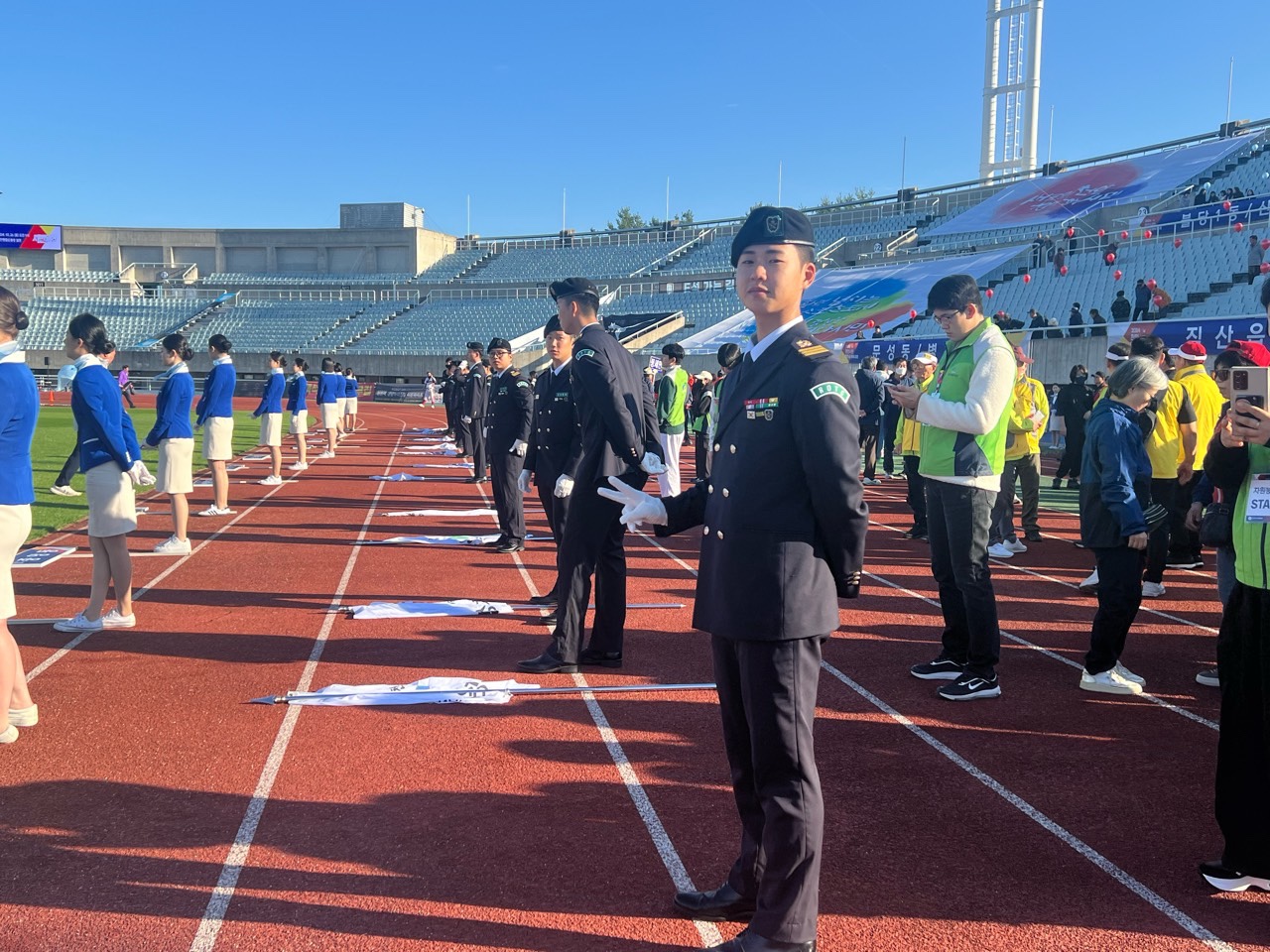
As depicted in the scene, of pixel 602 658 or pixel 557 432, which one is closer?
pixel 602 658

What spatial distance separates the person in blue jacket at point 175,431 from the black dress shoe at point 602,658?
16.1ft

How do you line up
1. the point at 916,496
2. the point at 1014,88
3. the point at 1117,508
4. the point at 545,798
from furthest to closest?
→ the point at 1014,88, the point at 916,496, the point at 1117,508, the point at 545,798

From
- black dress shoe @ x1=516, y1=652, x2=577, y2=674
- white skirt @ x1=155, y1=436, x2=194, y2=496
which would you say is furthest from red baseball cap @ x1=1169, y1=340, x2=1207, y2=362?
white skirt @ x1=155, y1=436, x2=194, y2=496

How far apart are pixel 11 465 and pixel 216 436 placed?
7066 millimetres

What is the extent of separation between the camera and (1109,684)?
17.9 feet

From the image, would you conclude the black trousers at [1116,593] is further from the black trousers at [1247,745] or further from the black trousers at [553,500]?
the black trousers at [553,500]

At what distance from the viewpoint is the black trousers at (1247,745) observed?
10.5 ft

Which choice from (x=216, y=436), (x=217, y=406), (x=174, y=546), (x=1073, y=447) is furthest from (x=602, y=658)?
(x=1073, y=447)

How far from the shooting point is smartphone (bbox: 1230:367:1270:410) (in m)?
3.08

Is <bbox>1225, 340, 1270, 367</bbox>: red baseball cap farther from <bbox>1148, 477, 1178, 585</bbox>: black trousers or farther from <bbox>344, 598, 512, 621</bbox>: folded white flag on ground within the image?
<bbox>344, 598, 512, 621</bbox>: folded white flag on ground

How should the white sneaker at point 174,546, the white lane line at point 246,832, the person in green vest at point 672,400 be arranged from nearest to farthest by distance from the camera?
the white lane line at point 246,832, the white sneaker at point 174,546, the person in green vest at point 672,400

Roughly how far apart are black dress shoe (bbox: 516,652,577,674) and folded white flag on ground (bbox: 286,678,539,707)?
32 centimetres

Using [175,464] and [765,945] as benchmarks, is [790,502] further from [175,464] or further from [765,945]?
[175,464]

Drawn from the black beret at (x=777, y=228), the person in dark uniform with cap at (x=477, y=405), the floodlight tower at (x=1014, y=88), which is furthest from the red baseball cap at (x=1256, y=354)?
the floodlight tower at (x=1014, y=88)
